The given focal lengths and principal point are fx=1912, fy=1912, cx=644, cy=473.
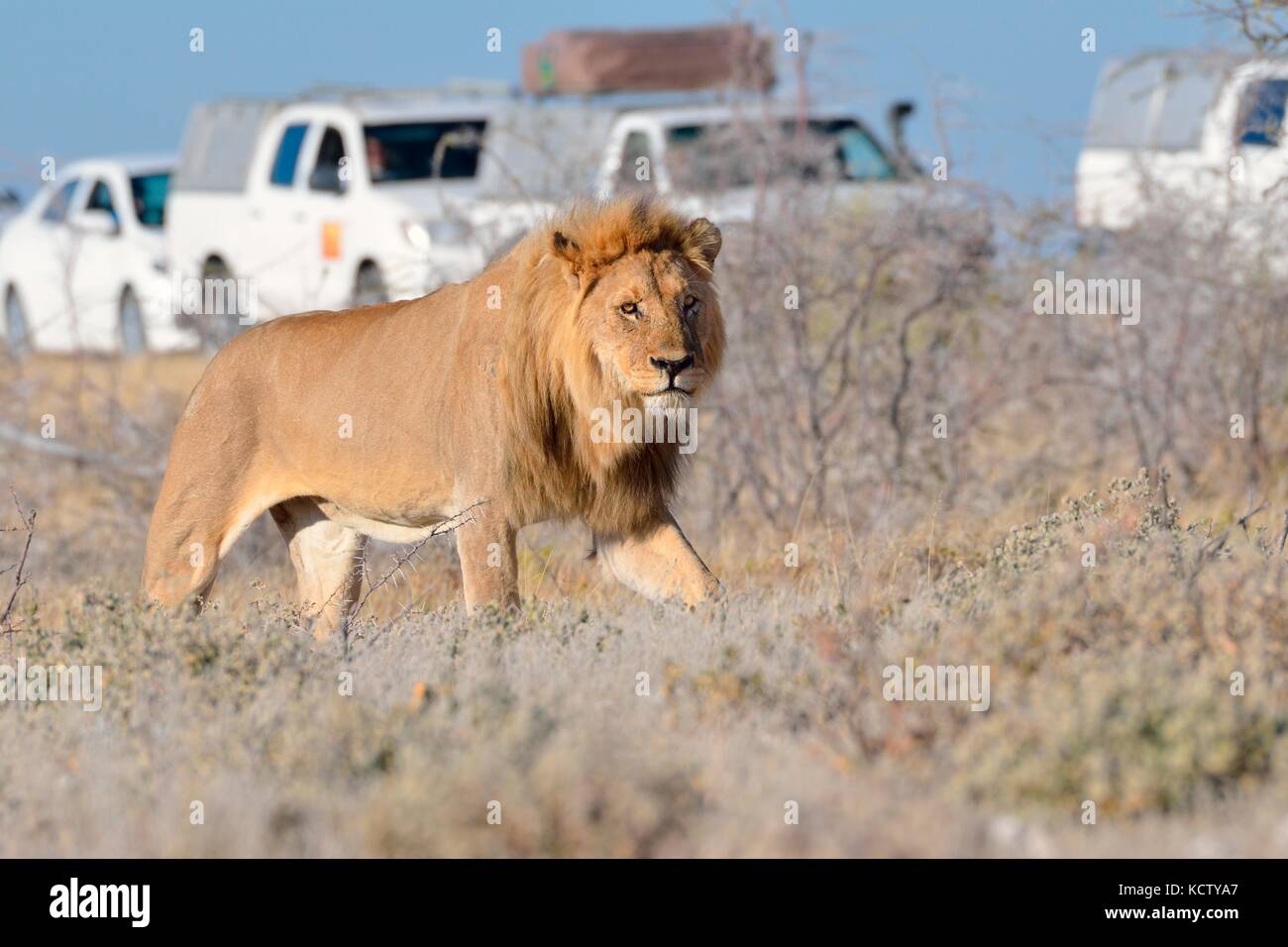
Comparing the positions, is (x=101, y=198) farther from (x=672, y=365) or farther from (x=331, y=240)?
(x=672, y=365)

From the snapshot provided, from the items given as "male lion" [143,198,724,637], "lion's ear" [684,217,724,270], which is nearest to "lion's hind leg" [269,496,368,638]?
"male lion" [143,198,724,637]

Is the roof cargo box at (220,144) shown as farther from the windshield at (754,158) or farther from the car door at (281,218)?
the windshield at (754,158)

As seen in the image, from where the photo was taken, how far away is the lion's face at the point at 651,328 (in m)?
5.83

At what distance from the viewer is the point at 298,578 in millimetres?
7383

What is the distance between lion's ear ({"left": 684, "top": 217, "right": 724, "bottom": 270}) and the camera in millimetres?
6141

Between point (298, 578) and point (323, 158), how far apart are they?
30.8ft

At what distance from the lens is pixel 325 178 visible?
16.0 m

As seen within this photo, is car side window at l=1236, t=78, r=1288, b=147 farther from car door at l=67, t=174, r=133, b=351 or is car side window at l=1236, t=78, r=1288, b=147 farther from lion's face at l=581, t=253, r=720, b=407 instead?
car door at l=67, t=174, r=133, b=351

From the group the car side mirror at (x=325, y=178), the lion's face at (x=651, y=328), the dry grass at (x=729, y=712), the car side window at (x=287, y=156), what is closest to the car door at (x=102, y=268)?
the car side window at (x=287, y=156)

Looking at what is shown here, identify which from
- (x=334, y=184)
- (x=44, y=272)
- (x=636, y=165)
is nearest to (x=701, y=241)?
(x=636, y=165)

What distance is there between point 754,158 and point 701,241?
4355 millimetres

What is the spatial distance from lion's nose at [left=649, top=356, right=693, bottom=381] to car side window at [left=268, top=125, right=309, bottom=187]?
11226 millimetres

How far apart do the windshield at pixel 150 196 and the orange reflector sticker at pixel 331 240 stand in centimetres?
426

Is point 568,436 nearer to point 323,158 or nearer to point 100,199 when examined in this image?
point 323,158
